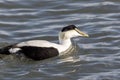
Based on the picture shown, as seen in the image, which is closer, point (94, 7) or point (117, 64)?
point (117, 64)

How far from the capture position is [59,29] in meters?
13.7

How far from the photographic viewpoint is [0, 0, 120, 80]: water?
11.2 m

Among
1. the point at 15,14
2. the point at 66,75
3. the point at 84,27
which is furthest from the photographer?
the point at 15,14

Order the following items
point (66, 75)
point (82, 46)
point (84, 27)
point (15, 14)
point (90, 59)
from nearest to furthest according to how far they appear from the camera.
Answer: point (66, 75)
point (90, 59)
point (82, 46)
point (84, 27)
point (15, 14)

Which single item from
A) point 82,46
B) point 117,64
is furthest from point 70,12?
point 117,64

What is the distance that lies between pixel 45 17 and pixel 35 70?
10.9 ft

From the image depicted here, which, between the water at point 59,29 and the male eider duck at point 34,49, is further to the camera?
the male eider duck at point 34,49

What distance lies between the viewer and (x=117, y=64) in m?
11.5

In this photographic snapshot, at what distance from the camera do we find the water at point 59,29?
440 inches

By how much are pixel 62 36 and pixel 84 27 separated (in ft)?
4.33

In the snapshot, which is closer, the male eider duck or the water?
the water

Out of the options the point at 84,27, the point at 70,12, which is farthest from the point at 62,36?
the point at 70,12

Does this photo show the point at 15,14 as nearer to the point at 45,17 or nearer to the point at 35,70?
the point at 45,17

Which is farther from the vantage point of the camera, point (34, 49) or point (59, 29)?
→ point (59, 29)
